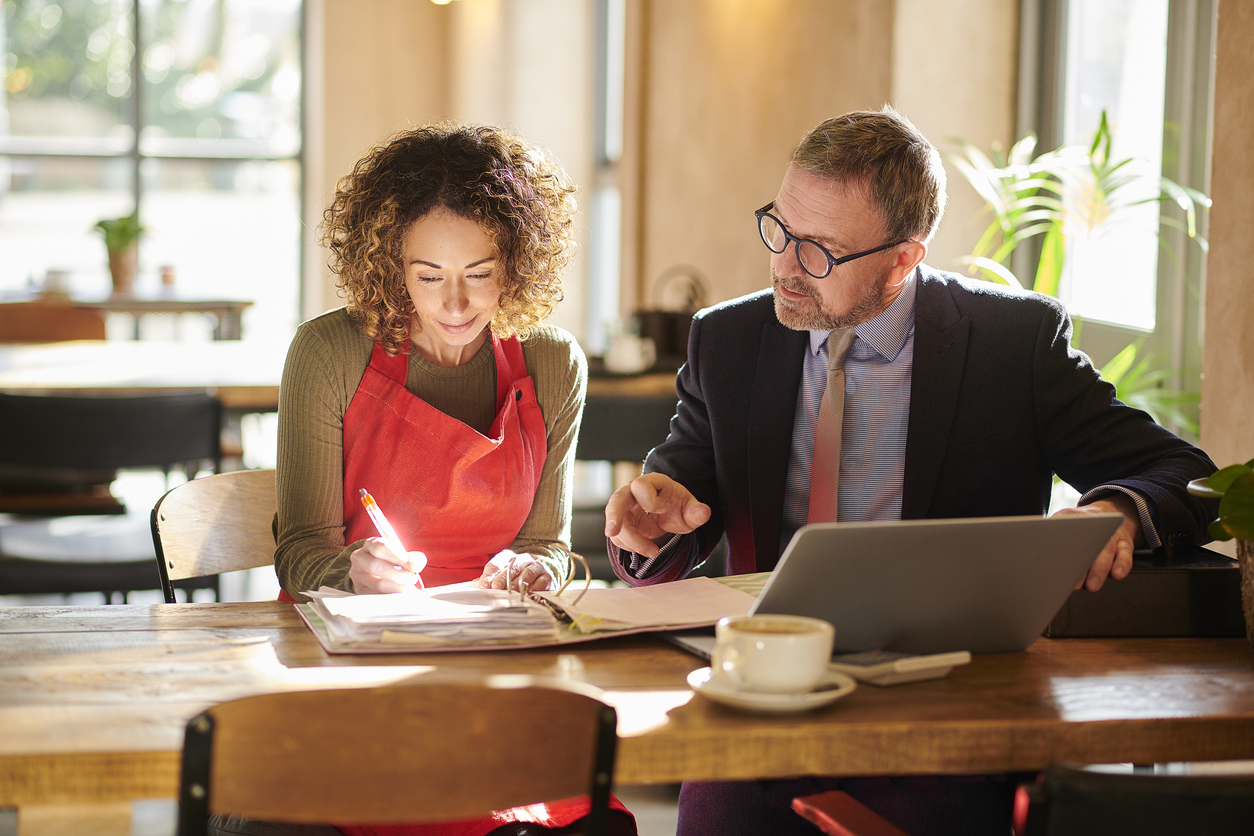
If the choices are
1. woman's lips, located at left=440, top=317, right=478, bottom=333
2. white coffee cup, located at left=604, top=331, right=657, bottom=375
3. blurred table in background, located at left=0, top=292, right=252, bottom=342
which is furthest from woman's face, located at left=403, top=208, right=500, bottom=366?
blurred table in background, located at left=0, top=292, right=252, bottom=342

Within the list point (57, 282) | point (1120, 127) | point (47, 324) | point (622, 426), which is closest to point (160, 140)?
point (57, 282)

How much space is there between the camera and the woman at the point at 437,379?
167 cm

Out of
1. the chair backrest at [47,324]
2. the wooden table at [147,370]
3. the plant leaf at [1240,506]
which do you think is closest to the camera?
the plant leaf at [1240,506]

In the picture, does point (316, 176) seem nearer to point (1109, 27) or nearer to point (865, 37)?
point (865, 37)

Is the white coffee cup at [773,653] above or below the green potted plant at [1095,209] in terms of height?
below

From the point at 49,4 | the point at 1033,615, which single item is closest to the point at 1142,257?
the point at 1033,615

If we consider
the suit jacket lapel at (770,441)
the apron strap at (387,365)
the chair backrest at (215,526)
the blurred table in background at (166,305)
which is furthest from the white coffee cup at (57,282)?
the suit jacket lapel at (770,441)

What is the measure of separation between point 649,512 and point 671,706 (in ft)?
1.45

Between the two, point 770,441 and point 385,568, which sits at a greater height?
point 770,441

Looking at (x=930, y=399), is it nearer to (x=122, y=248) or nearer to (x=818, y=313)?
(x=818, y=313)

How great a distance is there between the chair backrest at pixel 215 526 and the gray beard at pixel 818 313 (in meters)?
0.80

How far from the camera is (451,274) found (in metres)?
1.70

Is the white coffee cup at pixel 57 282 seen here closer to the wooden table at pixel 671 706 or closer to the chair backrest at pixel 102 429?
the chair backrest at pixel 102 429

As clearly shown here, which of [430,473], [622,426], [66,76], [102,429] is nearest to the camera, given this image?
[430,473]
